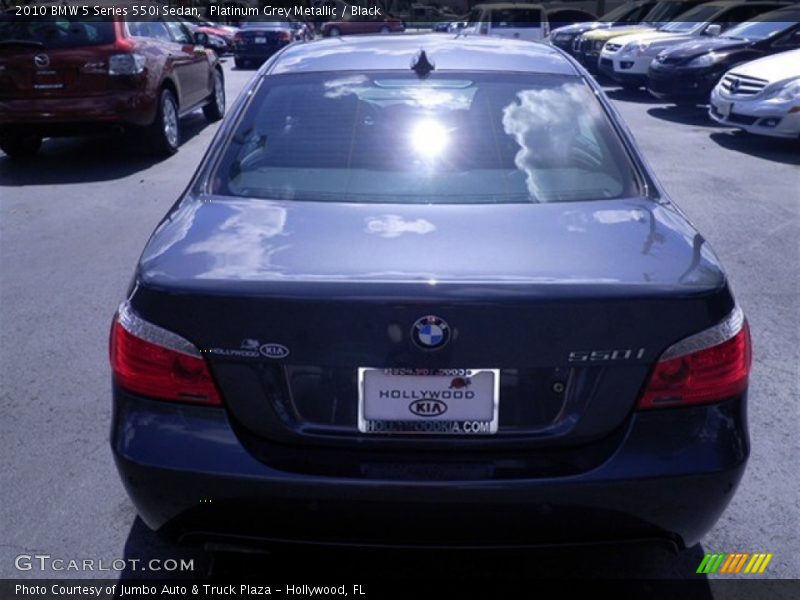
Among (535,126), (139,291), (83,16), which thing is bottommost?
(83,16)

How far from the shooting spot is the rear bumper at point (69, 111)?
9.70 m

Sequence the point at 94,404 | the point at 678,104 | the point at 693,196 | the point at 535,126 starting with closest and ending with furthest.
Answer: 1. the point at 535,126
2. the point at 94,404
3. the point at 693,196
4. the point at 678,104

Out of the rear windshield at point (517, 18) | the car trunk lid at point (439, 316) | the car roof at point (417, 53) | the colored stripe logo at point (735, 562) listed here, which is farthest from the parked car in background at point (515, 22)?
the car trunk lid at point (439, 316)

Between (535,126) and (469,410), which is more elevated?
(535,126)

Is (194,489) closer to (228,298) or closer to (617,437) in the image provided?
(228,298)

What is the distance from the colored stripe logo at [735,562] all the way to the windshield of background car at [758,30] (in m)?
12.6

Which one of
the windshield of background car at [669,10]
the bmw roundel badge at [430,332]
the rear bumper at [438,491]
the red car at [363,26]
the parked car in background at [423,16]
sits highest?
the bmw roundel badge at [430,332]

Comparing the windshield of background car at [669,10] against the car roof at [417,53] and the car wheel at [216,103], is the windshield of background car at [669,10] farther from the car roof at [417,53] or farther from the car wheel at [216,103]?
the car roof at [417,53]

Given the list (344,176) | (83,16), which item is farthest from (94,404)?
(83,16)

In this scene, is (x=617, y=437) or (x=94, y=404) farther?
(x=94, y=404)

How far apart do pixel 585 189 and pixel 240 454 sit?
1.55 m

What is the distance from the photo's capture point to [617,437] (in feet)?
7.93

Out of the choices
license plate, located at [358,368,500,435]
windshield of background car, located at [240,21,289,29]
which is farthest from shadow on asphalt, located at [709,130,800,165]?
windshield of background car, located at [240,21,289,29]

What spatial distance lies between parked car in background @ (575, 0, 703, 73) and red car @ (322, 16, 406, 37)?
38.3 feet
